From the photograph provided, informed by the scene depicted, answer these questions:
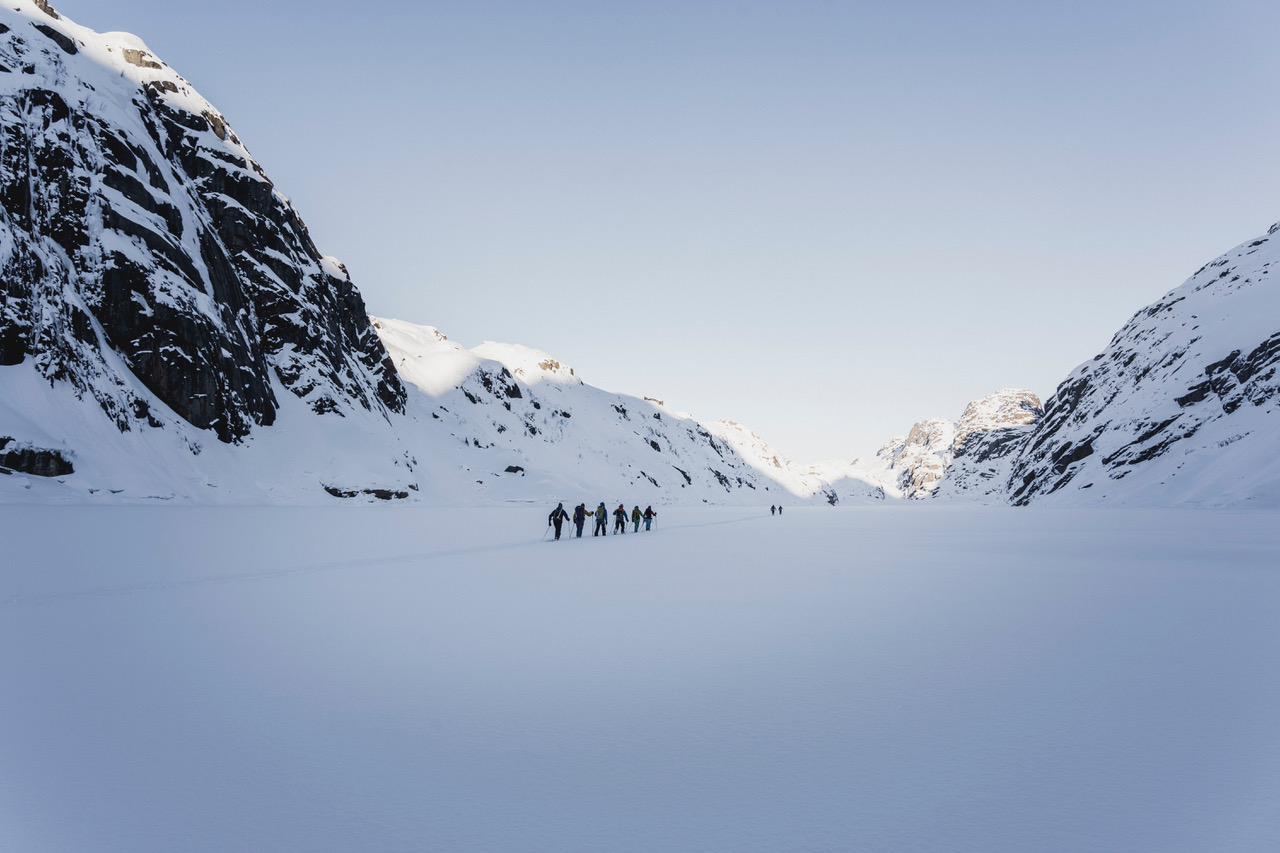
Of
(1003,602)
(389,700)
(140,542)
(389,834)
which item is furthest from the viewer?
(140,542)

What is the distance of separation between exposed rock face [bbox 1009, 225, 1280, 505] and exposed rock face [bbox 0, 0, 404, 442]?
7722 cm

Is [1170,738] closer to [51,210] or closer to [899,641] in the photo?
[899,641]

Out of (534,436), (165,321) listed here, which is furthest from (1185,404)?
(165,321)

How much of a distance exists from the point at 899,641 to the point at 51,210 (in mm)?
49777

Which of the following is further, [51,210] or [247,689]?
[51,210]

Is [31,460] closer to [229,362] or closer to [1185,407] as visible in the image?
[229,362]

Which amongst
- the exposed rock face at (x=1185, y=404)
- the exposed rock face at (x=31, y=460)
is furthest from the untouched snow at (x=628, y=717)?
the exposed rock face at (x=1185, y=404)

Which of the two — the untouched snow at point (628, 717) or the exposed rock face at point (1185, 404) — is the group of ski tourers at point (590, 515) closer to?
the untouched snow at point (628, 717)

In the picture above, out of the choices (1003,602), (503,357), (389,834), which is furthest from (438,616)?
(503,357)

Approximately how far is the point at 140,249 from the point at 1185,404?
103m

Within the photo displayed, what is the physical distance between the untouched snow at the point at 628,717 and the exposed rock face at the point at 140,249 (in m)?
30.6

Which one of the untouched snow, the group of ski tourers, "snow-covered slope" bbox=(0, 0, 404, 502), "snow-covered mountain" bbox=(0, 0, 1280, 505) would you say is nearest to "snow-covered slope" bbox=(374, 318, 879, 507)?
"snow-covered mountain" bbox=(0, 0, 1280, 505)

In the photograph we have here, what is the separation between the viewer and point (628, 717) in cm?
588

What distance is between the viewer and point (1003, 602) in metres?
11.9
